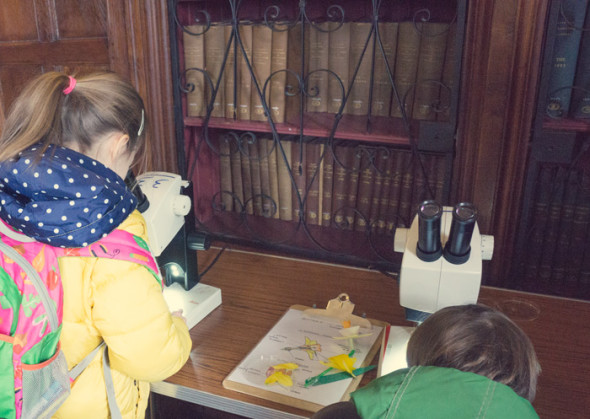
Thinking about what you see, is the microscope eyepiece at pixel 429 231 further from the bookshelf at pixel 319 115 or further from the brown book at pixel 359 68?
the brown book at pixel 359 68

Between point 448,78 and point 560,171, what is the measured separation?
0.41m

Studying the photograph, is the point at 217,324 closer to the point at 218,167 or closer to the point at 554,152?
the point at 218,167

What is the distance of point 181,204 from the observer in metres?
1.21

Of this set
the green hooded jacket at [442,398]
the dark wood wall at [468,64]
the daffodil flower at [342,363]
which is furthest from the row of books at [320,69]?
the green hooded jacket at [442,398]

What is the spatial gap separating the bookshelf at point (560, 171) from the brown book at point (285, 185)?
28.9 inches

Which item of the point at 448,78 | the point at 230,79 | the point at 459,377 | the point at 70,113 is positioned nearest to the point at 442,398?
the point at 459,377

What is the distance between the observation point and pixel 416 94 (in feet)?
4.91

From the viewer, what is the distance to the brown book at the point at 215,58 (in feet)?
5.26

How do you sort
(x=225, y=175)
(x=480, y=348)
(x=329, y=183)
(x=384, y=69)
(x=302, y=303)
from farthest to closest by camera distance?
1. (x=225, y=175)
2. (x=329, y=183)
3. (x=384, y=69)
4. (x=302, y=303)
5. (x=480, y=348)

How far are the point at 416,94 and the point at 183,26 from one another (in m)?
0.72

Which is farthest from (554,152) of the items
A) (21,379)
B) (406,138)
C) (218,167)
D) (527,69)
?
(21,379)

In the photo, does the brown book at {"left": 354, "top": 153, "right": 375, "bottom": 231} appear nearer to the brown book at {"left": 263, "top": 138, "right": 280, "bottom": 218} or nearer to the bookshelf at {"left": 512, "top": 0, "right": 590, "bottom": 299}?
the brown book at {"left": 263, "top": 138, "right": 280, "bottom": 218}

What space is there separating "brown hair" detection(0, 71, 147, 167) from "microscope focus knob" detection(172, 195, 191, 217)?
0.71 feet

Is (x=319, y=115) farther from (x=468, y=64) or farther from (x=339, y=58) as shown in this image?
(x=468, y=64)
